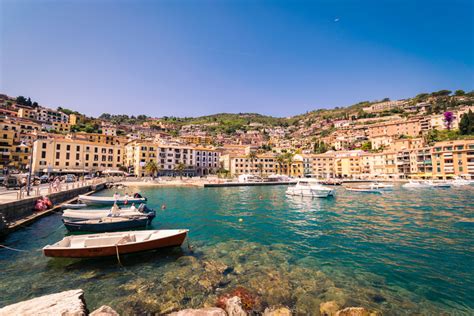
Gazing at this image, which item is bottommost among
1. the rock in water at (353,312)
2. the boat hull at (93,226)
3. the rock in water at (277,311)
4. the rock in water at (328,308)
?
the rock in water at (328,308)

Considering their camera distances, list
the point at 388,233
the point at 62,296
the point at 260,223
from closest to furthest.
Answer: the point at 62,296 < the point at 388,233 < the point at 260,223

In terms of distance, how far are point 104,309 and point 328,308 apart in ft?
20.7

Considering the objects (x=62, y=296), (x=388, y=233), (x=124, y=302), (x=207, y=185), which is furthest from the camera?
(x=207, y=185)

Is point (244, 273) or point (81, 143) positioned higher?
point (81, 143)

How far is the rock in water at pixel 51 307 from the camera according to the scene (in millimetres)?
4617

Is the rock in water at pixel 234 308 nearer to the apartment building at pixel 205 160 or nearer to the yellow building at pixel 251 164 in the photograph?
the apartment building at pixel 205 160

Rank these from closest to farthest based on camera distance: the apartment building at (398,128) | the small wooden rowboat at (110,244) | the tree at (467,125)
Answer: the small wooden rowboat at (110,244)
the tree at (467,125)
the apartment building at (398,128)

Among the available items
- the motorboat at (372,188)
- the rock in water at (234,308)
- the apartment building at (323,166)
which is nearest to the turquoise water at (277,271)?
the rock in water at (234,308)

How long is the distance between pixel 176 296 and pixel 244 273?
282 cm

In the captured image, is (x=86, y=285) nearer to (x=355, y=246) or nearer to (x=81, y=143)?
(x=355, y=246)

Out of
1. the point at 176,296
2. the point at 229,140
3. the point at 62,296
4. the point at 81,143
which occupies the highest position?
the point at 229,140

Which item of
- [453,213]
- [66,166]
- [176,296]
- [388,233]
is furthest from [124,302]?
[66,166]

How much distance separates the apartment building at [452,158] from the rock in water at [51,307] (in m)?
96.8

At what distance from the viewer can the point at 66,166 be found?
60156 mm
